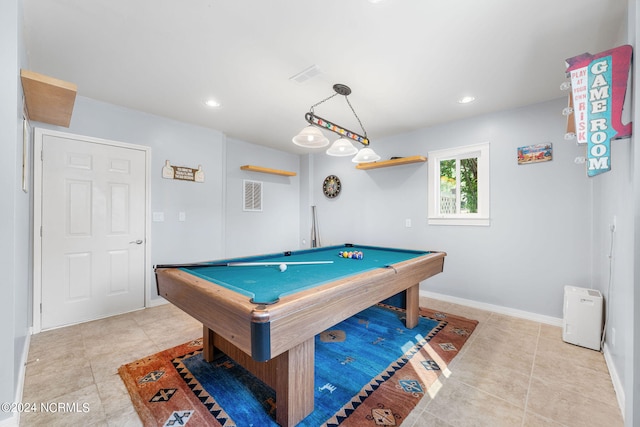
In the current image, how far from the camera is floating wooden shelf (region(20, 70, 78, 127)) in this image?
180 centimetres

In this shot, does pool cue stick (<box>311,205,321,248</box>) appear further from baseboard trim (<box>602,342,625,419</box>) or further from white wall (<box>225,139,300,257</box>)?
baseboard trim (<box>602,342,625,419</box>)

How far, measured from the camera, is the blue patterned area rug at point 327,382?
1520 millimetres

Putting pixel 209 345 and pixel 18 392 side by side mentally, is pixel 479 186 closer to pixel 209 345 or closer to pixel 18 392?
pixel 209 345

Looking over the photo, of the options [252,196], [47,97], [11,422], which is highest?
[47,97]

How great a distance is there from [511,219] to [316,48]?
2.87 metres

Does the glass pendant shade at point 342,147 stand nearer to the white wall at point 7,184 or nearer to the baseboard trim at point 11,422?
the white wall at point 7,184

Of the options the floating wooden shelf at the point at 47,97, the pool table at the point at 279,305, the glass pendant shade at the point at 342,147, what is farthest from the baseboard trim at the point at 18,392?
the glass pendant shade at the point at 342,147

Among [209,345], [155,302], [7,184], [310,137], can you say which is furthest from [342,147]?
[155,302]

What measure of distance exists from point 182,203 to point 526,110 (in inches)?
176

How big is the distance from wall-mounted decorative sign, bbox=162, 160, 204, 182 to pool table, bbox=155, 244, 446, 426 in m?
1.96

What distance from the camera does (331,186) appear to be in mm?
5035

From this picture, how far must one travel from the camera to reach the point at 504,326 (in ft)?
9.13

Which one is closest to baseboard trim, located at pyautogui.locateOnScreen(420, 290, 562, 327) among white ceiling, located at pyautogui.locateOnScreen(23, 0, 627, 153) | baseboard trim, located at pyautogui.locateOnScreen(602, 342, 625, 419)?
baseboard trim, located at pyautogui.locateOnScreen(602, 342, 625, 419)

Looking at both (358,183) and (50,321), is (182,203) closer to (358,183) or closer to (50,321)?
(50,321)
